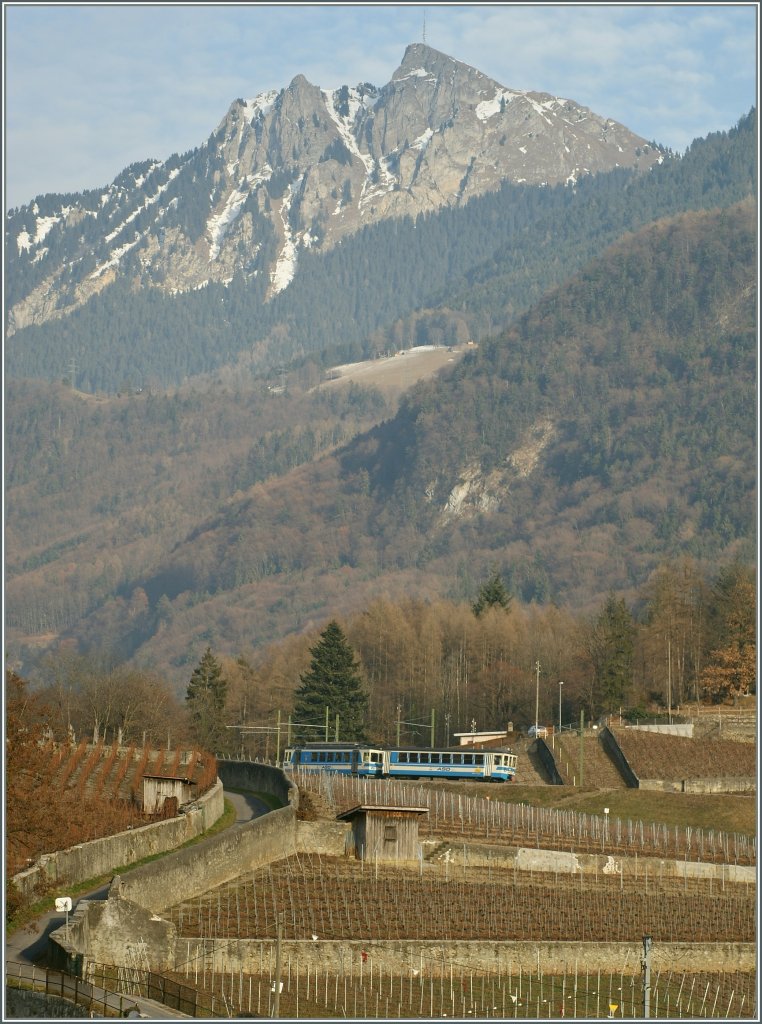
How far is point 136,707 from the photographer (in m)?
136

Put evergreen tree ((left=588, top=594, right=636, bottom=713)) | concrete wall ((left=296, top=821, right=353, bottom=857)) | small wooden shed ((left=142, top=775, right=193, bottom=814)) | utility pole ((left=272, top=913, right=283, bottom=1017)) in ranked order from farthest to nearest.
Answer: evergreen tree ((left=588, top=594, right=636, bottom=713))
small wooden shed ((left=142, top=775, right=193, bottom=814))
concrete wall ((left=296, top=821, right=353, bottom=857))
utility pole ((left=272, top=913, right=283, bottom=1017))

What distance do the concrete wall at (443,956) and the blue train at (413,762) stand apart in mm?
43284

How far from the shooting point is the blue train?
114m

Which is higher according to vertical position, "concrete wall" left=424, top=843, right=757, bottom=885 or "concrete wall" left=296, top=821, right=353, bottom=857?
"concrete wall" left=296, top=821, right=353, bottom=857

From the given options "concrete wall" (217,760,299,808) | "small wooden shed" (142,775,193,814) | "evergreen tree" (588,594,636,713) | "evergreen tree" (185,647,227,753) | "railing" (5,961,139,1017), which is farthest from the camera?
"evergreen tree" (588,594,636,713)

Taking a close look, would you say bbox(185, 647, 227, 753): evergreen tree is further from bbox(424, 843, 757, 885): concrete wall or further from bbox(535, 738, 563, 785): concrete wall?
bbox(424, 843, 757, 885): concrete wall

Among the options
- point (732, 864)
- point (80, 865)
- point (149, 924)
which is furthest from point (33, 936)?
point (732, 864)

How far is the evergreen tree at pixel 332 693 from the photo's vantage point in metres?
142

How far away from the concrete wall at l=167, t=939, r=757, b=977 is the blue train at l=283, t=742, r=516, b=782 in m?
43.3

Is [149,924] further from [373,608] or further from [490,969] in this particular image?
[373,608]

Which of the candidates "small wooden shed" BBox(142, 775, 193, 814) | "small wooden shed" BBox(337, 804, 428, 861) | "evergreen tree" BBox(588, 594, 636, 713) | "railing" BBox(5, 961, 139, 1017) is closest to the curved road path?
"railing" BBox(5, 961, 139, 1017)

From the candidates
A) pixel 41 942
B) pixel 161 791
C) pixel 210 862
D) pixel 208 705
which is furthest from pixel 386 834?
pixel 208 705

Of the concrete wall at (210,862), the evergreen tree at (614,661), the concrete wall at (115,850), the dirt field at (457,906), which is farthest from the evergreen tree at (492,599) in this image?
the concrete wall at (210,862)

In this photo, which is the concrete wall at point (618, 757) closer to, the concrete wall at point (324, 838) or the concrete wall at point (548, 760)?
the concrete wall at point (548, 760)
